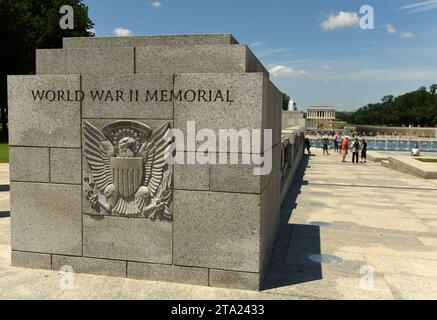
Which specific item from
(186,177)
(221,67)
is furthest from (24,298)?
(221,67)

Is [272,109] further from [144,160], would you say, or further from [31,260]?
[31,260]

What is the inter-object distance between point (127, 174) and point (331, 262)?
11.0ft

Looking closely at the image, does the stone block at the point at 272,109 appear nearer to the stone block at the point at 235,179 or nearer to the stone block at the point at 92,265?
the stone block at the point at 235,179

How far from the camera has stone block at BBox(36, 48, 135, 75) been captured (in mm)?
5793

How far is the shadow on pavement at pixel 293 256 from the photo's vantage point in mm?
5789

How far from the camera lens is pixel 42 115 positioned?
596 cm

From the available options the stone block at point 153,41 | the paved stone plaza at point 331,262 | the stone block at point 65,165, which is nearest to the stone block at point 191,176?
the paved stone plaza at point 331,262

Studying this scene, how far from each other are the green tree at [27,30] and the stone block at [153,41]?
1236 inches

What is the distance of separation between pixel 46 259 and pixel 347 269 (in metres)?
4.34

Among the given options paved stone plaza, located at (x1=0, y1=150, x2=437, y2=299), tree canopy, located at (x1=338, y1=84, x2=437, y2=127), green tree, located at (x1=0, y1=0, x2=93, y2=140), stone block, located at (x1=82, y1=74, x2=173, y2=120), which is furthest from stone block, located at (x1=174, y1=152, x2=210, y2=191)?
tree canopy, located at (x1=338, y1=84, x2=437, y2=127)

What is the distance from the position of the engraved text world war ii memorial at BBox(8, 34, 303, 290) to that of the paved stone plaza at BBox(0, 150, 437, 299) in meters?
0.31

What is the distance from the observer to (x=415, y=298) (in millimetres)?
5254

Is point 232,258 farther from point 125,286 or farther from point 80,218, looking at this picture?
point 80,218
